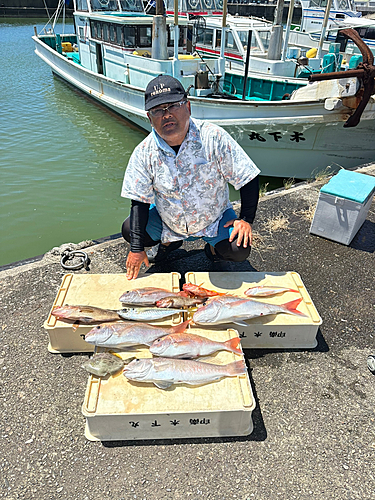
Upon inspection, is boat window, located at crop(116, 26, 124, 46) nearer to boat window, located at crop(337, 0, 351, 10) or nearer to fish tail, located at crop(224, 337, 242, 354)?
fish tail, located at crop(224, 337, 242, 354)

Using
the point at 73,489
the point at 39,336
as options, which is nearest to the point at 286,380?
the point at 73,489

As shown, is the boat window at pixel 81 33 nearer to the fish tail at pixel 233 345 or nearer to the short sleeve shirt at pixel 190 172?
the short sleeve shirt at pixel 190 172

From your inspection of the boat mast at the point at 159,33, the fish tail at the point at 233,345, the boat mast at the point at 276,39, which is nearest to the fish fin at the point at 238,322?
the fish tail at the point at 233,345

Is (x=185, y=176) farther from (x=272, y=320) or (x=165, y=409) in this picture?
(x=165, y=409)

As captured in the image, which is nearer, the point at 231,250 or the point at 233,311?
the point at 233,311

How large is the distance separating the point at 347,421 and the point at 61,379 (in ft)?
6.52

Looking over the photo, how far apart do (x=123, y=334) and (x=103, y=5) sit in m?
12.9

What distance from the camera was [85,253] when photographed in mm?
3643

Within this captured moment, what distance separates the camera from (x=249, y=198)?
116 inches

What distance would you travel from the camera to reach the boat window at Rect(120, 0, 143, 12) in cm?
1161

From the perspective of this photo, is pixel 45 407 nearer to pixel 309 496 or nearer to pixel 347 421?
pixel 309 496

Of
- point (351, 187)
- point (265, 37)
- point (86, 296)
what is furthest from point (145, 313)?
point (265, 37)

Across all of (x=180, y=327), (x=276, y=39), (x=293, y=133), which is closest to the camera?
(x=180, y=327)

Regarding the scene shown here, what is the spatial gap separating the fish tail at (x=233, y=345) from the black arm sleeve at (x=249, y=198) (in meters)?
1.14
